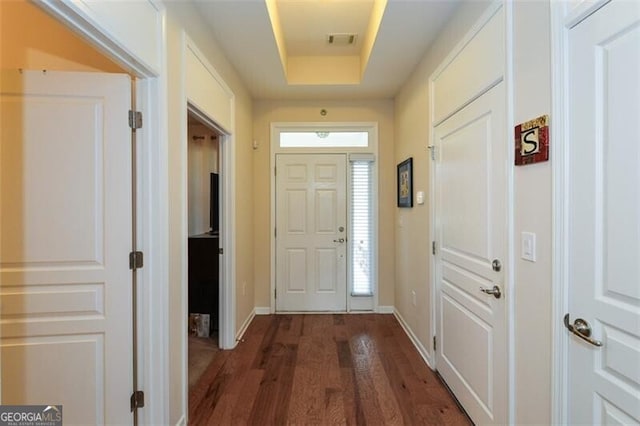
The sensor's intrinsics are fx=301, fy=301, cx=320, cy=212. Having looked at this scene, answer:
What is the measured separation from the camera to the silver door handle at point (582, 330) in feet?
3.46

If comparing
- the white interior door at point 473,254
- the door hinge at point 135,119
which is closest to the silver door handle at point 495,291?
the white interior door at point 473,254

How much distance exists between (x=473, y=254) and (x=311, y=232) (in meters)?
2.18

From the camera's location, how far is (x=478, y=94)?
176 cm

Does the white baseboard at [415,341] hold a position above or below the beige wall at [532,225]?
below

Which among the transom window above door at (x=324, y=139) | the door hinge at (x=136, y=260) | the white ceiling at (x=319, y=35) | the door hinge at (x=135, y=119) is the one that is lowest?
the door hinge at (x=136, y=260)

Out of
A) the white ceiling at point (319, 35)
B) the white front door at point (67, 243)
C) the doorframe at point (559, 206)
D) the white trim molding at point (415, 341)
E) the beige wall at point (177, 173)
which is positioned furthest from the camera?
the white trim molding at point (415, 341)

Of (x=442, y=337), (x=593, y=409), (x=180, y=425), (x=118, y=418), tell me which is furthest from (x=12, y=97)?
(x=442, y=337)

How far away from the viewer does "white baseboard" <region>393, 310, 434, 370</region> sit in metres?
2.58

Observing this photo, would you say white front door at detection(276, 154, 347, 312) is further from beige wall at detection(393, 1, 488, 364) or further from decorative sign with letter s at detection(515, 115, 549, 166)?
decorative sign with letter s at detection(515, 115, 549, 166)

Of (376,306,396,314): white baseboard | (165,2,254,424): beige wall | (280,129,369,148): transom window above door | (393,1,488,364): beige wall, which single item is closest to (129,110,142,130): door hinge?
(165,2,254,424): beige wall

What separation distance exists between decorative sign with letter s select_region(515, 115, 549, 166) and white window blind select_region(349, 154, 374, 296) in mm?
2396

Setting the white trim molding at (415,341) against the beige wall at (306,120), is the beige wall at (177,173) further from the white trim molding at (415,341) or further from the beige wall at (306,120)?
the white trim molding at (415,341)

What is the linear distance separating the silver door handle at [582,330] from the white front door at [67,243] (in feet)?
6.49

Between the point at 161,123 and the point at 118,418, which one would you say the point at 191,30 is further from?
the point at 118,418
